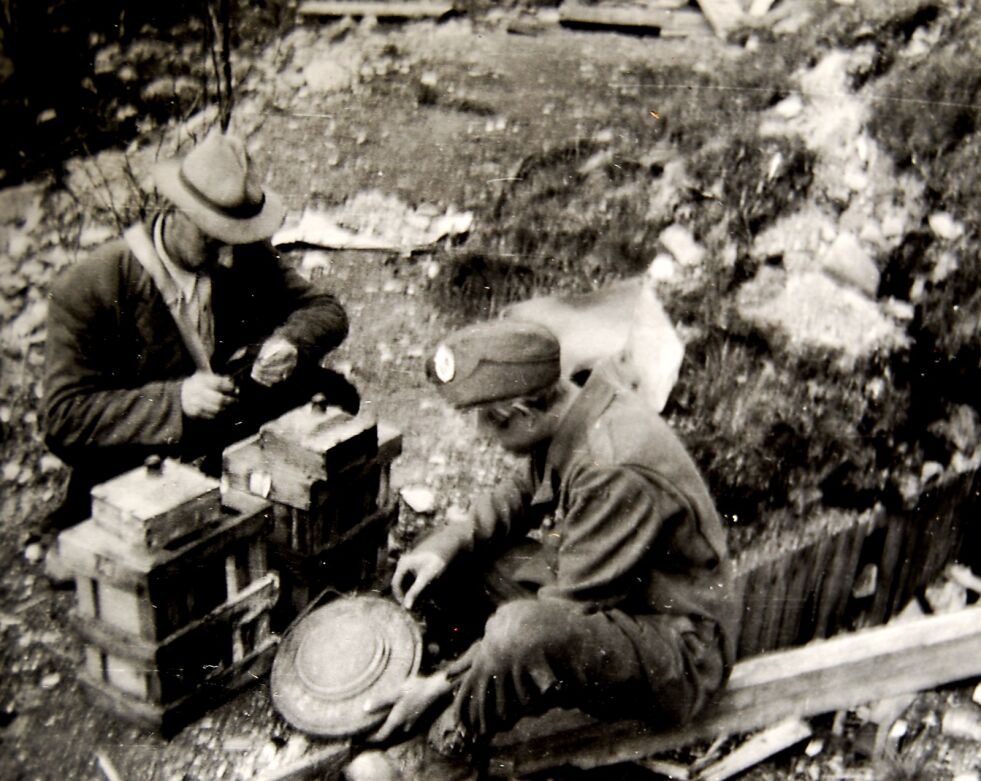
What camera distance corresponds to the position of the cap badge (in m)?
2.30

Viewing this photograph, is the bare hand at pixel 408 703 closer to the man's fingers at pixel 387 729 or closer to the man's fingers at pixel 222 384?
the man's fingers at pixel 387 729

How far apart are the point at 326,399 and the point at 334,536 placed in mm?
422

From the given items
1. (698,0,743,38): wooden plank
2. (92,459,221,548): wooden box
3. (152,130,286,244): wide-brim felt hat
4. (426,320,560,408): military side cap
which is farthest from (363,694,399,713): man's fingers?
(698,0,743,38): wooden plank

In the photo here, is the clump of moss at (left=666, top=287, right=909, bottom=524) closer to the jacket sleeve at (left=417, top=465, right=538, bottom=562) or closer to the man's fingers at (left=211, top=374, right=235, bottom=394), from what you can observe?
the jacket sleeve at (left=417, top=465, right=538, bottom=562)

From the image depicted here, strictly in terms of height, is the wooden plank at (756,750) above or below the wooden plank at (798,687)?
below

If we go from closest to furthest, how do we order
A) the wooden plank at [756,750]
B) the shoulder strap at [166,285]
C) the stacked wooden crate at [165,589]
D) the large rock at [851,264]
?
the stacked wooden crate at [165,589]
the shoulder strap at [166,285]
the large rock at [851,264]
the wooden plank at [756,750]

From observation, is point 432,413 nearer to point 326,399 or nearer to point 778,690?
point 326,399

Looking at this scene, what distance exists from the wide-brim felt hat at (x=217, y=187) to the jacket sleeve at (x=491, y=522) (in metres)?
0.96

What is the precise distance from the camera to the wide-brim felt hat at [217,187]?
238cm

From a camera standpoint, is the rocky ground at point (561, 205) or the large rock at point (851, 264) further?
the large rock at point (851, 264)

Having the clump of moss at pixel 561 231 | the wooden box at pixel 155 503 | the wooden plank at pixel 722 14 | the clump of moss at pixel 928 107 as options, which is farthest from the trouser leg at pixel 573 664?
the wooden plank at pixel 722 14

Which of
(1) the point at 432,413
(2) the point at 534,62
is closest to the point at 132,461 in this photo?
(1) the point at 432,413

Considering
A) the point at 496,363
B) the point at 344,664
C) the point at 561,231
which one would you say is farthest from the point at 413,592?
the point at 561,231

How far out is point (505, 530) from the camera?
278cm
